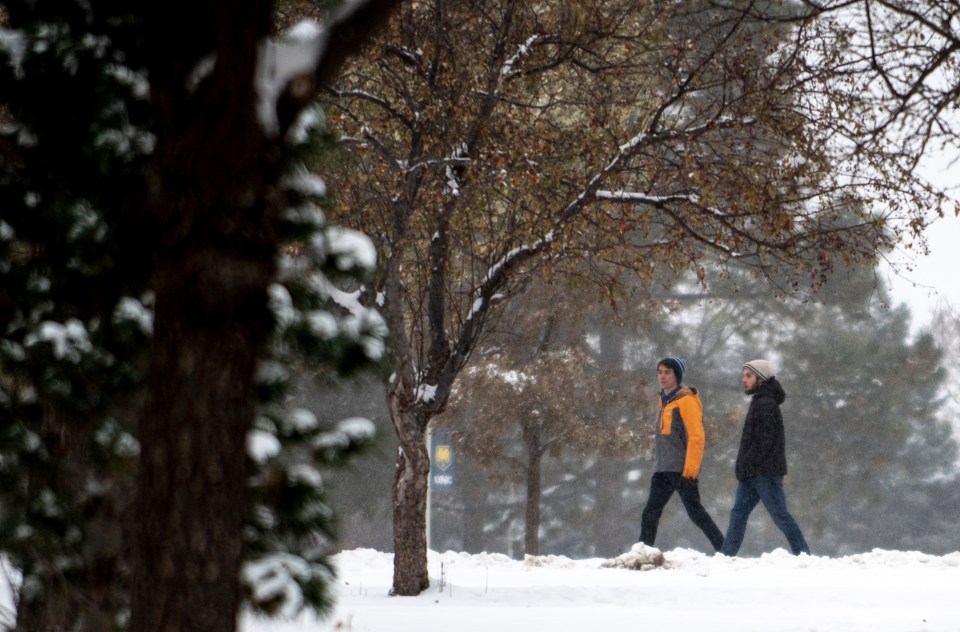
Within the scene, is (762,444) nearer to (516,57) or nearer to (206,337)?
(516,57)

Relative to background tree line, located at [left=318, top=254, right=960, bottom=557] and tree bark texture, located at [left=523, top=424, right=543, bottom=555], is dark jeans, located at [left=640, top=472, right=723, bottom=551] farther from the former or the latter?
background tree line, located at [left=318, top=254, right=960, bottom=557]

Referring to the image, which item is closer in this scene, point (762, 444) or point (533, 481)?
point (762, 444)

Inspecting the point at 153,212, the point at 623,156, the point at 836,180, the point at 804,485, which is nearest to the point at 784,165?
the point at 836,180

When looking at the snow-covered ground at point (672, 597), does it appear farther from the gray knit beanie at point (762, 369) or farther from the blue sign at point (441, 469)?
the blue sign at point (441, 469)

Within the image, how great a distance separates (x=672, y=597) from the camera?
375 inches

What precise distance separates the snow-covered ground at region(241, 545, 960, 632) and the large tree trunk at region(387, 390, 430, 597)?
0.21m

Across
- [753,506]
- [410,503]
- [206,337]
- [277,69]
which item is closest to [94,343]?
[206,337]

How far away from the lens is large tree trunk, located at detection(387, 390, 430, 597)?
9.72 metres

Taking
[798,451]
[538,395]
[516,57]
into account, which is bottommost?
[516,57]

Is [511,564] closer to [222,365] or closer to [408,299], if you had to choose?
[408,299]

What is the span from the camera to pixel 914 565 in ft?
40.3

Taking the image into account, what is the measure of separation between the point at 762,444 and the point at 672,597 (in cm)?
347

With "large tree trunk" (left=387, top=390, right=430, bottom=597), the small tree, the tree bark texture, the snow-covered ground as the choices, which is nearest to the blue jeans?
the snow-covered ground

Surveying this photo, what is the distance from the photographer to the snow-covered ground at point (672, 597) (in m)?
7.68
